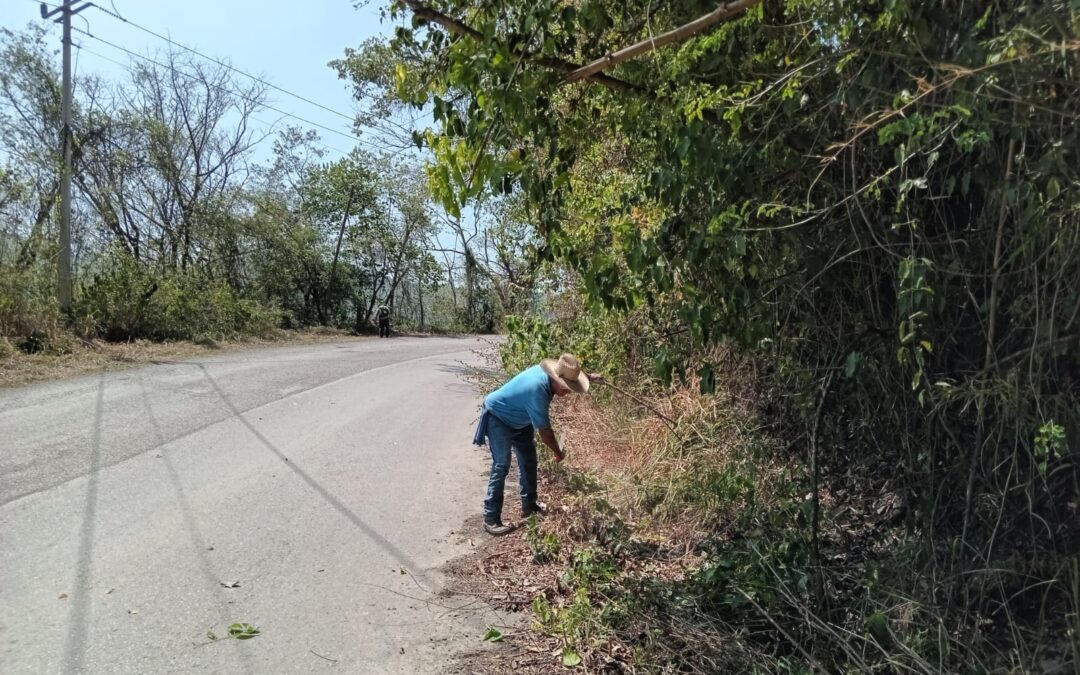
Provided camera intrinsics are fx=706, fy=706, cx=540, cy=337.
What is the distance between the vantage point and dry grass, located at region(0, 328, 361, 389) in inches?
477

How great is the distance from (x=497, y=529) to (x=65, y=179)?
14.0 metres

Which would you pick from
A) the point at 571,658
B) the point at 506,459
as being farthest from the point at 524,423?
the point at 571,658

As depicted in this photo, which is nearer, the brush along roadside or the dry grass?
the brush along roadside

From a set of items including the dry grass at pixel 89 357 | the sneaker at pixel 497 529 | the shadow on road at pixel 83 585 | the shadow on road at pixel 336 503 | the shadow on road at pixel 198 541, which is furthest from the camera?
the dry grass at pixel 89 357

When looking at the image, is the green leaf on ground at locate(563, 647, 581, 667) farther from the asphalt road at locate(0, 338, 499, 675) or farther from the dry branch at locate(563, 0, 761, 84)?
the dry branch at locate(563, 0, 761, 84)

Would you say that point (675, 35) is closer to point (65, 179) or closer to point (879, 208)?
point (879, 208)

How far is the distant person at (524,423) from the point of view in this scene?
5.80 meters

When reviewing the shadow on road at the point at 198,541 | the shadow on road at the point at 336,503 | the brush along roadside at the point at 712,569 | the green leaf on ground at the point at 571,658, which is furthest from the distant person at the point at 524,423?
the shadow on road at the point at 198,541

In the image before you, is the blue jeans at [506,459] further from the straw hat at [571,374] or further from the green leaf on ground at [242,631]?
the green leaf on ground at [242,631]

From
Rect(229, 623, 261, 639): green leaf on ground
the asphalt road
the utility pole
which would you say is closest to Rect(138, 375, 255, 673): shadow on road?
the asphalt road

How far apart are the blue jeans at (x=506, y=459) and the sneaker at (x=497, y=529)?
1.3 inches

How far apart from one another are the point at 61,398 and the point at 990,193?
38.2ft

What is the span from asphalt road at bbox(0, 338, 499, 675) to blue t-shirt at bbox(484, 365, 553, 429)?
3.44ft

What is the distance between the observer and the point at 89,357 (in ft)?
46.3
